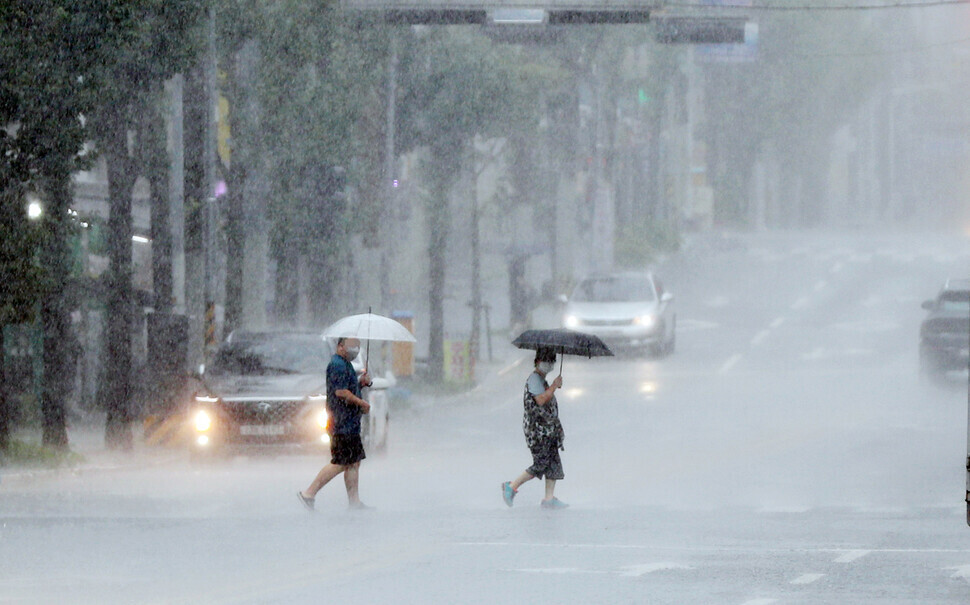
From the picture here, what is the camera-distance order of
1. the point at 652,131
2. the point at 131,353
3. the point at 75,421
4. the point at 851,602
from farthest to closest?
the point at 652,131 → the point at 75,421 → the point at 131,353 → the point at 851,602

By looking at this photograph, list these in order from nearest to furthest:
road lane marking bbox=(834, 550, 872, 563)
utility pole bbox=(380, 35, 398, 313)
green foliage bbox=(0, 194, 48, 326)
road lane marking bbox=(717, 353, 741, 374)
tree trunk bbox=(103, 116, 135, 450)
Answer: road lane marking bbox=(834, 550, 872, 563)
green foliage bbox=(0, 194, 48, 326)
tree trunk bbox=(103, 116, 135, 450)
utility pole bbox=(380, 35, 398, 313)
road lane marking bbox=(717, 353, 741, 374)

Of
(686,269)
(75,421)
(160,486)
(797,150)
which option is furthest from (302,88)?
(797,150)

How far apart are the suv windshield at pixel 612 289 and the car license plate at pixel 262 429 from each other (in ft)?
65.8

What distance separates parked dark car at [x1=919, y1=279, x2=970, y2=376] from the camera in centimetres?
3316

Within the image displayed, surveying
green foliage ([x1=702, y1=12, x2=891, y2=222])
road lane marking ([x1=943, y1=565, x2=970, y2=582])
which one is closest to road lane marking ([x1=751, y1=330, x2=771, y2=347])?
road lane marking ([x1=943, y1=565, x2=970, y2=582])

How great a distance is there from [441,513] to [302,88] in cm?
1552

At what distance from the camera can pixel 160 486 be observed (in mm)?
19891

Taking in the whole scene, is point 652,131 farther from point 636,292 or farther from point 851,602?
point 851,602

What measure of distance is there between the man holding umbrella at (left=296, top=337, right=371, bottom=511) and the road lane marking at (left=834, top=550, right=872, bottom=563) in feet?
15.3

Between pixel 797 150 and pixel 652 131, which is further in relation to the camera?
pixel 797 150

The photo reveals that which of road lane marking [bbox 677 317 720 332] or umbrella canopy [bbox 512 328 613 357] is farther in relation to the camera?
road lane marking [bbox 677 317 720 332]

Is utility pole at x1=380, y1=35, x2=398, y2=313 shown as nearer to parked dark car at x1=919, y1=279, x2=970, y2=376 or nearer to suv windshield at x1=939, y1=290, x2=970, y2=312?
parked dark car at x1=919, y1=279, x2=970, y2=376

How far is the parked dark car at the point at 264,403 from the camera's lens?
2195cm

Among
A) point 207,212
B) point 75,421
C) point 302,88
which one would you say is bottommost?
point 75,421
